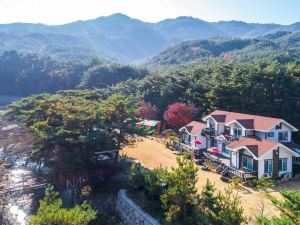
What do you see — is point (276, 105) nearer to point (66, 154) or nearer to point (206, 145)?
point (206, 145)

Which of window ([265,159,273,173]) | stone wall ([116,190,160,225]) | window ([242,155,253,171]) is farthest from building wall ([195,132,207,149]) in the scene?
stone wall ([116,190,160,225])


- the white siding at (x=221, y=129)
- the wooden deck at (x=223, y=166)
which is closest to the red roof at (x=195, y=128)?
the white siding at (x=221, y=129)

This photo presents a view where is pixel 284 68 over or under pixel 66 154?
over

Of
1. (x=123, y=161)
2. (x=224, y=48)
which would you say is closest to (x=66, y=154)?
(x=123, y=161)

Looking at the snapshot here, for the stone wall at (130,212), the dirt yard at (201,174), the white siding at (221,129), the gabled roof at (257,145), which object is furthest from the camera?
the white siding at (221,129)

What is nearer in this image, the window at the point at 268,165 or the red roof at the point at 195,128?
the window at the point at 268,165

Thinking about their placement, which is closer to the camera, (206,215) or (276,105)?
(206,215)

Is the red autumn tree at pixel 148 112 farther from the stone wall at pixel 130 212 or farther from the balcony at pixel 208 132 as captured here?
the stone wall at pixel 130 212
